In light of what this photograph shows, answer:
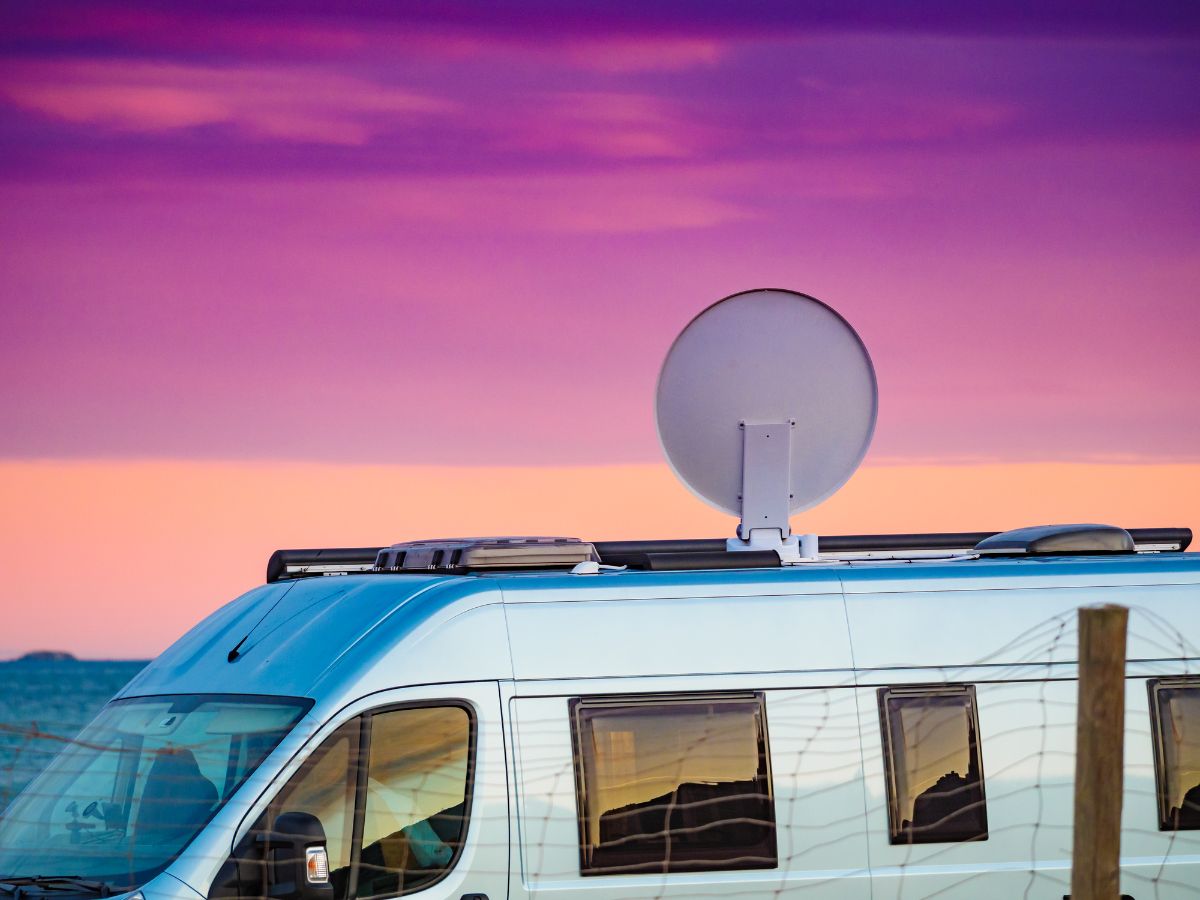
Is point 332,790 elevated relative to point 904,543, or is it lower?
lower

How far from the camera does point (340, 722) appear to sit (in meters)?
7.89

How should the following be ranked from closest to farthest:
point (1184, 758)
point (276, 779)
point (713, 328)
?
point (276, 779) < point (1184, 758) < point (713, 328)

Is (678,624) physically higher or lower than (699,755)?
higher

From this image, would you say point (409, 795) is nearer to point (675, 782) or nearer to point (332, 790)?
point (332, 790)

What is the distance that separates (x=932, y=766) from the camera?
345 inches

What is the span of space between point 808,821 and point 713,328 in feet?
13.9

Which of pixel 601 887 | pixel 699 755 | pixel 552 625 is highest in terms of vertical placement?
pixel 552 625

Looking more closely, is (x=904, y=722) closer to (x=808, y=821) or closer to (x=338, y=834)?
(x=808, y=821)

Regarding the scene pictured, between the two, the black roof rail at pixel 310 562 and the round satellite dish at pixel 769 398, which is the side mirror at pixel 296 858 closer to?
the black roof rail at pixel 310 562

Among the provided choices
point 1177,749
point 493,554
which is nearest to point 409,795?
point 493,554

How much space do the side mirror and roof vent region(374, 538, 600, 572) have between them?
180 cm

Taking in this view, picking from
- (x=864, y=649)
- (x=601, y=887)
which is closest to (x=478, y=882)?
(x=601, y=887)

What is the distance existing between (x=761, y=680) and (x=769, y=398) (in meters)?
3.61

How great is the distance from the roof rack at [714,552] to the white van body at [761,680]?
8.2 inches
